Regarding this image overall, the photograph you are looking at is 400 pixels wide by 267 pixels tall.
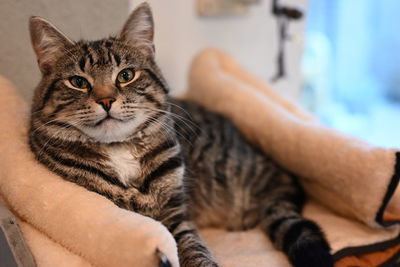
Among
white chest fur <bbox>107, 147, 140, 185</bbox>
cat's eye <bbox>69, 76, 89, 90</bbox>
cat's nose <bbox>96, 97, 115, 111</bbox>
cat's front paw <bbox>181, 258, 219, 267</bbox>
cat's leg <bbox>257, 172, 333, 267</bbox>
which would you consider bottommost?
cat's leg <bbox>257, 172, 333, 267</bbox>

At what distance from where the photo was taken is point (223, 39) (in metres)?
1.99

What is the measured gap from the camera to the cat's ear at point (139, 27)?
99 cm

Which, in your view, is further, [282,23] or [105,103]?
[282,23]

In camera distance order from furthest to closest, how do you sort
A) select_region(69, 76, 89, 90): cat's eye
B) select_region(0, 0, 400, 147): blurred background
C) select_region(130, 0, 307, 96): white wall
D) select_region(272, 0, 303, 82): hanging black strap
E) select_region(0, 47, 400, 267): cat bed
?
1. select_region(272, 0, 303, 82): hanging black strap
2. select_region(130, 0, 307, 96): white wall
3. select_region(0, 0, 400, 147): blurred background
4. select_region(69, 76, 89, 90): cat's eye
5. select_region(0, 47, 400, 267): cat bed

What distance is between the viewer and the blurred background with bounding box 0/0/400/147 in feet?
3.45

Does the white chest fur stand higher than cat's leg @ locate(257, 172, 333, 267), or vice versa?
the white chest fur

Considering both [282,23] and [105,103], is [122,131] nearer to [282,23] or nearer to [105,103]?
[105,103]

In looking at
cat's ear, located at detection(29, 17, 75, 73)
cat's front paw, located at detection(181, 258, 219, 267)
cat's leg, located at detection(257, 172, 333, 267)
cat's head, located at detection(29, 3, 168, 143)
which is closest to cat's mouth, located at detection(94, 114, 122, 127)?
cat's head, located at detection(29, 3, 168, 143)

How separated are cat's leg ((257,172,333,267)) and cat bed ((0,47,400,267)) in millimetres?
34

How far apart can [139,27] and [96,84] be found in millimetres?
203

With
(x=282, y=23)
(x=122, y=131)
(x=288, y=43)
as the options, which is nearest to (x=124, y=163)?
(x=122, y=131)

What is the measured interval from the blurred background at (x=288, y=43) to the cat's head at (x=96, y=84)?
0.29 feet

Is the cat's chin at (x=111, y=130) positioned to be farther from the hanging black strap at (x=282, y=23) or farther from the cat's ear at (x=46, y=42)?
the hanging black strap at (x=282, y=23)

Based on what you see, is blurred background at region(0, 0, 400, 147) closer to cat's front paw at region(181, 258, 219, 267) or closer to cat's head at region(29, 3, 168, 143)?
cat's head at region(29, 3, 168, 143)
